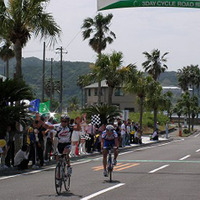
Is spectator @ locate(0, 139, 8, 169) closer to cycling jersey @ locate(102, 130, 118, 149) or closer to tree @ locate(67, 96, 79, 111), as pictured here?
cycling jersey @ locate(102, 130, 118, 149)

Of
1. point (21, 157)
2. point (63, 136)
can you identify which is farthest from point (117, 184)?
point (21, 157)

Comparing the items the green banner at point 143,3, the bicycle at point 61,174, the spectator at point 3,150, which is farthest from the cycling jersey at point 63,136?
the green banner at point 143,3

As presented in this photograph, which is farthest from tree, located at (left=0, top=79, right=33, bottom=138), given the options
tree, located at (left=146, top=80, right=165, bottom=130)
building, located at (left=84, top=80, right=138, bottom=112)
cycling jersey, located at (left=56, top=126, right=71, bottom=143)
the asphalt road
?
building, located at (left=84, top=80, right=138, bottom=112)

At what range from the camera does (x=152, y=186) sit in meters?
12.5

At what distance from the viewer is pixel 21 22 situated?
20.1 metres

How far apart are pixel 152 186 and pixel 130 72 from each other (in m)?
22.3

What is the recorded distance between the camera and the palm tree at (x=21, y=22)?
19.9 meters

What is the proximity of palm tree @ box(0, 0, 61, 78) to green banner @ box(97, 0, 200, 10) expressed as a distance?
5.46 metres

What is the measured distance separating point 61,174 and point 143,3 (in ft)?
22.5

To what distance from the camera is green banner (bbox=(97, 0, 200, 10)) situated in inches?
592

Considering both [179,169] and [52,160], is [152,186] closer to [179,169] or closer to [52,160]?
[179,169]

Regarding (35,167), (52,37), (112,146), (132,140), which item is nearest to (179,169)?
(112,146)

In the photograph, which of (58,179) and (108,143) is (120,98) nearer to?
(108,143)

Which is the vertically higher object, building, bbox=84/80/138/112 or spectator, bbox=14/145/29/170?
building, bbox=84/80/138/112
